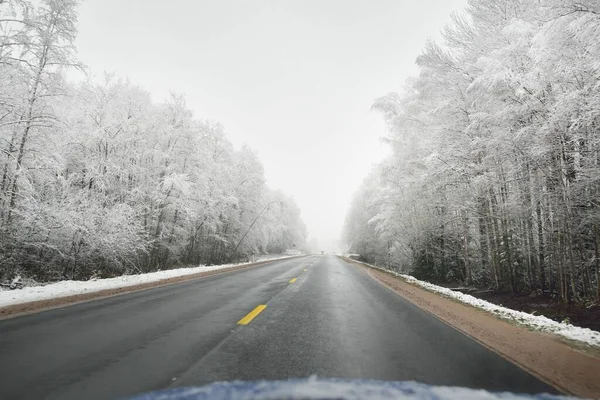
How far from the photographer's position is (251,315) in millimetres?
6281

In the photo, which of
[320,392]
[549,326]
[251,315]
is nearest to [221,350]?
[251,315]

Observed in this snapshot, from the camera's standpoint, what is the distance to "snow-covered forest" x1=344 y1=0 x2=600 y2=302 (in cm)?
704

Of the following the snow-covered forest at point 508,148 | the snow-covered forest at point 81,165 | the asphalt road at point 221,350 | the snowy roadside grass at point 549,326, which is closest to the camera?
the asphalt road at point 221,350

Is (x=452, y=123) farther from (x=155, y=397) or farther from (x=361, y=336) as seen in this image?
(x=155, y=397)

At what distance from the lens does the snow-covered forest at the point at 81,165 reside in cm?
1065

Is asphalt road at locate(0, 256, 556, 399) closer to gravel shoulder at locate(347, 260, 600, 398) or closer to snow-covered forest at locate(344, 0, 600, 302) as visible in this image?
gravel shoulder at locate(347, 260, 600, 398)

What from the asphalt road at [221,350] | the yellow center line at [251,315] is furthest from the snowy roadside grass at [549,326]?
the yellow center line at [251,315]

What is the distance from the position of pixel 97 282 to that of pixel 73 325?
22.7 feet

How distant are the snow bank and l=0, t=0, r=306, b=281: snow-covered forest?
11.5 metres

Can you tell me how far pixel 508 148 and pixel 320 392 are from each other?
10705mm

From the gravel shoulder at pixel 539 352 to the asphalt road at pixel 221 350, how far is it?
251mm

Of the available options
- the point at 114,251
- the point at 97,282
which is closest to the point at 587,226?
the point at 97,282

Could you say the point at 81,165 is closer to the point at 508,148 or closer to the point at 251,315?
the point at 251,315

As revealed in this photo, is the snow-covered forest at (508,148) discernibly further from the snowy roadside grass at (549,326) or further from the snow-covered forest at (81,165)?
the snow-covered forest at (81,165)
